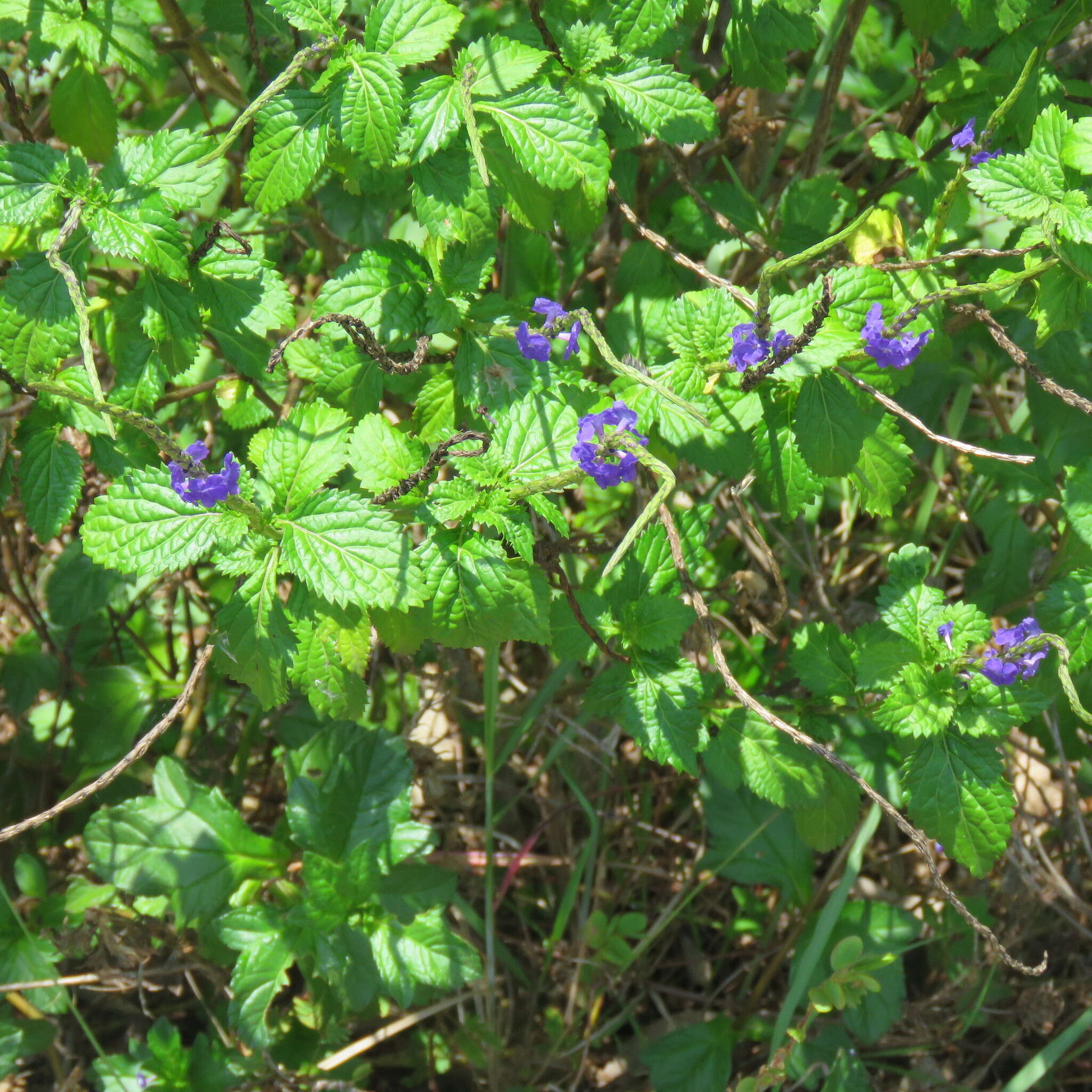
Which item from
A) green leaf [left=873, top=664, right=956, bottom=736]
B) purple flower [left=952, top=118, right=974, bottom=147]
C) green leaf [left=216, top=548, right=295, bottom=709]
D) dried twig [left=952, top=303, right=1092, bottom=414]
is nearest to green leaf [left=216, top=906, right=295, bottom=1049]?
green leaf [left=216, top=548, right=295, bottom=709]

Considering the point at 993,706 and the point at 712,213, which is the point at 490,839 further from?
the point at 712,213

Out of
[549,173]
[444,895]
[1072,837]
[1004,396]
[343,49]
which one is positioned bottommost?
[1072,837]

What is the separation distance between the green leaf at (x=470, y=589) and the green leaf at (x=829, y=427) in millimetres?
646

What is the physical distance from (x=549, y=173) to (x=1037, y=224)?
104cm

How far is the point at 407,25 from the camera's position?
1929 mm

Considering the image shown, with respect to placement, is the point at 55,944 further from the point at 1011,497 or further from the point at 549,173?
the point at 1011,497

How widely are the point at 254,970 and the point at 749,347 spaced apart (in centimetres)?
180

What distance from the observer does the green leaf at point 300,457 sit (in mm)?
1850

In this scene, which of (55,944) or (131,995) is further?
(131,995)

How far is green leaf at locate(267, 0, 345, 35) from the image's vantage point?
1885mm

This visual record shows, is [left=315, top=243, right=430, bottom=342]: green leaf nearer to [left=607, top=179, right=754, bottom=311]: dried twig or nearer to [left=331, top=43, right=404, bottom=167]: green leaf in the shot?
[left=331, top=43, right=404, bottom=167]: green leaf

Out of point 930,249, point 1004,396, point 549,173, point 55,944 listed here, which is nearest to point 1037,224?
point 930,249

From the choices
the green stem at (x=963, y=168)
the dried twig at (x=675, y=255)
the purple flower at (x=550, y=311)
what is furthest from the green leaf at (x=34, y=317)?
the green stem at (x=963, y=168)

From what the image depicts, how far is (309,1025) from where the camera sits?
8.50 ft
